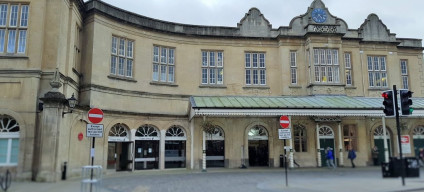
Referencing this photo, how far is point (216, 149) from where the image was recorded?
2473 centimetres

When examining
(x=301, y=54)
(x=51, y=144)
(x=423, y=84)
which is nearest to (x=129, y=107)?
(x=51, y=144)

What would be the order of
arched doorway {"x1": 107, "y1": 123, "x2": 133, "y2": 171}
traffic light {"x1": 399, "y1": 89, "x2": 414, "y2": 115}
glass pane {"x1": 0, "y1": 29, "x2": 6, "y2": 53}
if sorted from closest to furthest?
1. traffic light {"x1": 399, "y1": 89, "x2": 414, "y2": 115}
2. glass pane {"x1": 0, "y1": 29, "x2": 6, "y2": 53}
3. arched doorway {"x1": 107, "y1": 123, "x2": 133, "y2": 171}

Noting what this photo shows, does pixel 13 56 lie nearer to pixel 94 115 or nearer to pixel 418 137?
pixel 94 115

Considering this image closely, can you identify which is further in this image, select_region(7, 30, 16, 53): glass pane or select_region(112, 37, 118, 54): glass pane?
select_region(112, 37, 118, 54): glass pane

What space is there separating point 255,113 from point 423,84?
16532 mm

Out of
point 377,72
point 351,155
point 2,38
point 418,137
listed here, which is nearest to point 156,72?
point 2,38

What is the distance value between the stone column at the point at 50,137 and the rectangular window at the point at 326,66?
18213 millimetres

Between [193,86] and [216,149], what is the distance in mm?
4880

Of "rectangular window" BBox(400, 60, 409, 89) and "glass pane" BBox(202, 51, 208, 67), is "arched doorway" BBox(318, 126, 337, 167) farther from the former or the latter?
"glass pane" BBox(202, 51, 208, 67)

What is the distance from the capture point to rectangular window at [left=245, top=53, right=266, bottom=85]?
87.1ft

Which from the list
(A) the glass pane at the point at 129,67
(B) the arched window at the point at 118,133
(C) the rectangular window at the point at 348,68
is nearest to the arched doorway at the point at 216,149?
(B) the arched window at the point at 118,133

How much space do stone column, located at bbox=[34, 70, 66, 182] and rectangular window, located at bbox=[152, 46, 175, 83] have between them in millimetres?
8941

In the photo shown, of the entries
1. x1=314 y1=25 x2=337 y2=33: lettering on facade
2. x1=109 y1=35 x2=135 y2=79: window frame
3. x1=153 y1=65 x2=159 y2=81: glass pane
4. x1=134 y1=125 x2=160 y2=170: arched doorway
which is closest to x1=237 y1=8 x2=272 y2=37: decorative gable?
x1=314 y1=25 x2=337 y2=33: lettering on facade

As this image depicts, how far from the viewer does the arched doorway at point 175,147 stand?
2381cm
